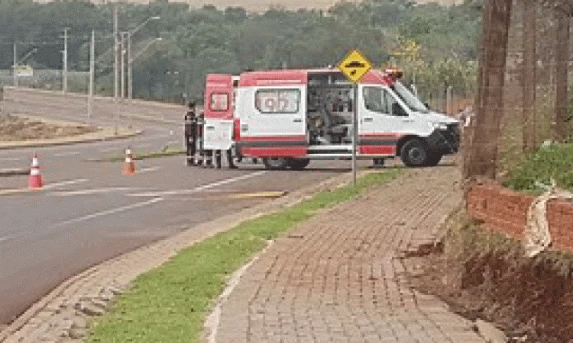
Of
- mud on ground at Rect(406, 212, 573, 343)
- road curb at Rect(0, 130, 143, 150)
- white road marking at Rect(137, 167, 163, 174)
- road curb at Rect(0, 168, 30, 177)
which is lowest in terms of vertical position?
road curb at Rect(0, 130, 143, 150)

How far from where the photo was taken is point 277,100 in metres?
35.1

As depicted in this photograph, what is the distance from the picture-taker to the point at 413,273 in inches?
507

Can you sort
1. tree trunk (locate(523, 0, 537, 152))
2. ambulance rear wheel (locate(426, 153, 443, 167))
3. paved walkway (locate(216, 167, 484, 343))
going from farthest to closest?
ambulance rear wheel (locate(426, 153, 443, 167)) → tree trunk (locate(523, 0, 537, 152)) → paved walkway (locate(216, 167, 484, 343))

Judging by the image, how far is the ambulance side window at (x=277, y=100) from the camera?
3494 centimetres

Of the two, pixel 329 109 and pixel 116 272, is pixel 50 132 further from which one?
pixel 116 272

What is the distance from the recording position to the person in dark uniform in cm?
3769

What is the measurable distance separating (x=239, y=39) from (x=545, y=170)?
93194 mm

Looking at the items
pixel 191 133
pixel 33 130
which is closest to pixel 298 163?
pixel 191 133

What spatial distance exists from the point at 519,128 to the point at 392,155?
828 inches

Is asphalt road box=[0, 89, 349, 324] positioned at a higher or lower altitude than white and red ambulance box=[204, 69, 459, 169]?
lower

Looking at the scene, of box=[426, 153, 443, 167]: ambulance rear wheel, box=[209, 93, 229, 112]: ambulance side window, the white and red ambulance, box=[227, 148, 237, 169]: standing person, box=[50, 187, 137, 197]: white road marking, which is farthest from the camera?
box=[209, 93, 229, 112]: ambulance side window

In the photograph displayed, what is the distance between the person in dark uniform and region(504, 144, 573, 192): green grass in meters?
25.5

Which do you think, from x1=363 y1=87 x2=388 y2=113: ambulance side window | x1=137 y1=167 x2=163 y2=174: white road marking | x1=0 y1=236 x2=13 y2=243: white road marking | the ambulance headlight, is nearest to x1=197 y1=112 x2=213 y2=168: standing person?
x1=137 y1=167 x2=163 y2=174: white road marking

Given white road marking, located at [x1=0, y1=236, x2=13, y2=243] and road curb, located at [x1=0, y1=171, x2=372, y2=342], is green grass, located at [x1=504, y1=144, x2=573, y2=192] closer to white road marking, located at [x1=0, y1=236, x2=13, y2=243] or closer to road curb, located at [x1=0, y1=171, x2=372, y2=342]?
road curb, located at [x1=0, y1=171, x2=372, y2=342]
